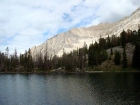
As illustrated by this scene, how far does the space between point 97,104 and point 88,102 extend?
3633 mm

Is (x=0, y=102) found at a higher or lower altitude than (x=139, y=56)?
lower

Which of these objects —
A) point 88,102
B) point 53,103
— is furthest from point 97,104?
point 53,103

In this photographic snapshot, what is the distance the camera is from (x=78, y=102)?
194ft

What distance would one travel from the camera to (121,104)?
55719 millimetres

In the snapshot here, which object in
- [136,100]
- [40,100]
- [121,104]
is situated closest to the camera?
[121,104]

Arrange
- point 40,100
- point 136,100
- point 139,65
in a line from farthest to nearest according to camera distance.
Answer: point 139,65, point 40,100, point 136,100

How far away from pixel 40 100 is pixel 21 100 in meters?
6.26

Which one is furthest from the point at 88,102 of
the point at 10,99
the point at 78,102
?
the point at 10,99

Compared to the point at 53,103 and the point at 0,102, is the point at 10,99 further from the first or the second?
the point at 53,103

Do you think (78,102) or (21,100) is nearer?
(78,102)

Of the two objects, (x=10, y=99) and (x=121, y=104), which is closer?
(x=121, y=104)

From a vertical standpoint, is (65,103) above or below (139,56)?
below

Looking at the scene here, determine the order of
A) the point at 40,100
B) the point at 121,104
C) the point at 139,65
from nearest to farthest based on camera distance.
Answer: the point at 121,104, the point at 40,100, the point at 139,65

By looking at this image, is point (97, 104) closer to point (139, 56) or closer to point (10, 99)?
point (10, 99)
